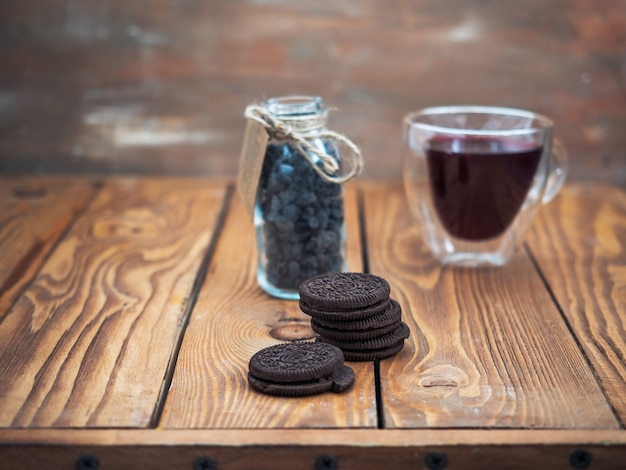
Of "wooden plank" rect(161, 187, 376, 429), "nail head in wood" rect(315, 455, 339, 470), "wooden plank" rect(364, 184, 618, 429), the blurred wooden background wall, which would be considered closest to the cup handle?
"wooden plank" rect(364, 184, 618, 429)

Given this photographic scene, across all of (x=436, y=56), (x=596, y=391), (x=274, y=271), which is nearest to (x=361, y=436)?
(x=596, y=391)

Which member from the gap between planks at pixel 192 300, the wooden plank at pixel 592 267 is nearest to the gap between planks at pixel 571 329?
the wooden plank at pixel 592 267

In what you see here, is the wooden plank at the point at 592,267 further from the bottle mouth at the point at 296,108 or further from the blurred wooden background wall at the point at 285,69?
the bottle mouth at the point at 296,108

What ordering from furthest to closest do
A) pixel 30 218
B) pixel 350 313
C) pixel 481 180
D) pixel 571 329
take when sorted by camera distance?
pixel 30 218 → pixel 481 180 → pixel 571 329 → pixel 350 313

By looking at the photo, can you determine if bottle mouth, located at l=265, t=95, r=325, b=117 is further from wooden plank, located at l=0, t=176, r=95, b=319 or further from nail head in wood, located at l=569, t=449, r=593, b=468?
nail head in wood, located at l=569, t=449, r=593, b=468

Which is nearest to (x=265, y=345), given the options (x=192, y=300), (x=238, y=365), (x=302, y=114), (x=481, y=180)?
(x=238, y=365)

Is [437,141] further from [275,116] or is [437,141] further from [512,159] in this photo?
[275,116]

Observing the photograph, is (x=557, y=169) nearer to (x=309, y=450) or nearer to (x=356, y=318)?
(x=356, y=318)
